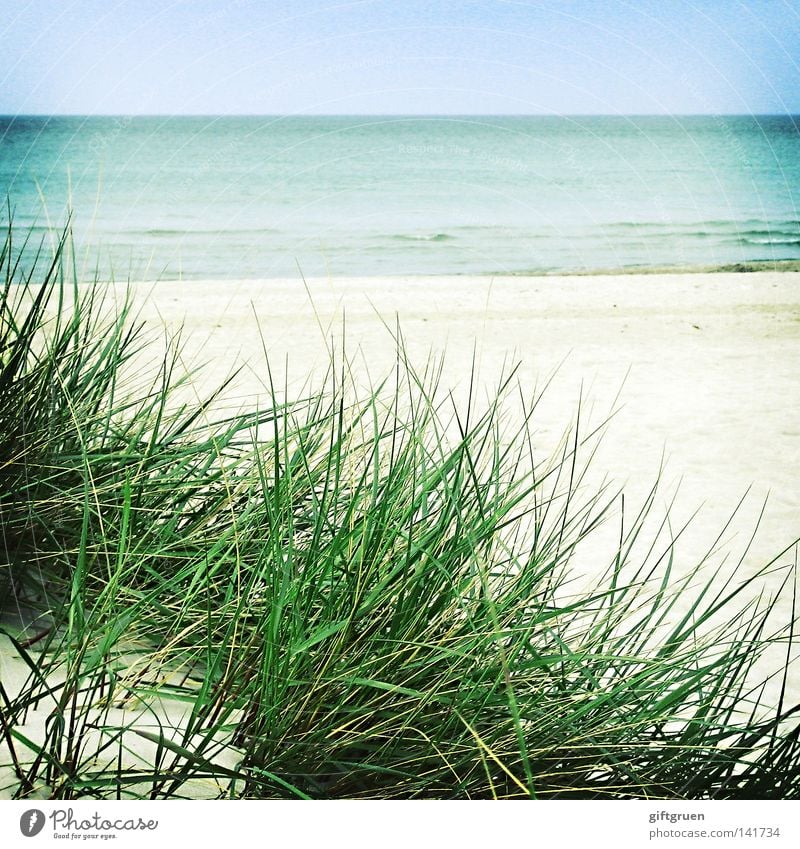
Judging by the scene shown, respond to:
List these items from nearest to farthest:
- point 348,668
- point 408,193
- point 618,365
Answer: point 348,668 < point 618,365 < point 408,193

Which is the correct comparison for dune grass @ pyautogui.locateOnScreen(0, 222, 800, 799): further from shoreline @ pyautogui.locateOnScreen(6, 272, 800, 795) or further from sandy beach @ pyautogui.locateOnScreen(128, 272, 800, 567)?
sandy beach @ pyautogui.locateOnScreen(128, 272, 800, 567)

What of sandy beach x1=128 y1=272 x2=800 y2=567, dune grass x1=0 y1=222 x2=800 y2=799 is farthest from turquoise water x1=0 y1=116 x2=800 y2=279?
dune grass x1=0 y1=222 x2=800 y2=799

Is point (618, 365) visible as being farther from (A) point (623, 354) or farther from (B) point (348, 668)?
(B) point (348, 668)

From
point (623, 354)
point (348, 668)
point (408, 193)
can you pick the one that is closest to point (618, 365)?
point (623, 354)

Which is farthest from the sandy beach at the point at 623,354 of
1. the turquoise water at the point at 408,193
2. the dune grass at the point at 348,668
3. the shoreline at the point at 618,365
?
the dune grass at the point at 348,668

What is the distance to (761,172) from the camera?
1.67 m

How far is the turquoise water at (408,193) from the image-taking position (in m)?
1.66

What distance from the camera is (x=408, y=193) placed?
4.28 metres

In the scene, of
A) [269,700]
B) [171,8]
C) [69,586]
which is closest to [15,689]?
[69,586]

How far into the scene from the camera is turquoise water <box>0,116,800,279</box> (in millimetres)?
1656

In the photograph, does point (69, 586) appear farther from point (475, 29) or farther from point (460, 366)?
point (460, 366)

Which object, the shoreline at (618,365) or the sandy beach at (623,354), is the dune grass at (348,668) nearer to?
the shoreline at (618,365)

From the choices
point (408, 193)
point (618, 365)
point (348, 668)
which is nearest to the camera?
point (348, 668)

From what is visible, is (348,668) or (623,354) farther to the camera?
(623,354)
